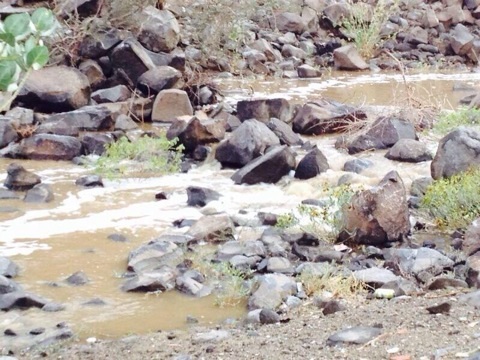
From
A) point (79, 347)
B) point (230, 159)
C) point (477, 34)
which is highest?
point (79, 347)

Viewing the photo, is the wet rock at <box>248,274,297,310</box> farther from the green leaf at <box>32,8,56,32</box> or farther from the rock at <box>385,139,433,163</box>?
the rock at <box>385,139,433,163</box>

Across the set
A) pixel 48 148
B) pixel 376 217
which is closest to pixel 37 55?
pixel 376 217

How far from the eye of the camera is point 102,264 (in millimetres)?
4660

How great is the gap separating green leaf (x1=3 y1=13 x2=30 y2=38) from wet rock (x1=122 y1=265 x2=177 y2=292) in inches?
71.7

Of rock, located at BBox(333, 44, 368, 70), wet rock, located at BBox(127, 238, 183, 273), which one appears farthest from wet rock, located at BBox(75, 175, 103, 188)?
rock, located at BBox(333, 44, 368, 70)

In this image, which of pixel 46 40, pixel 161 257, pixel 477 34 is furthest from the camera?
pixel 477 34

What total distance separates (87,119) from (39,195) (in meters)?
2.22

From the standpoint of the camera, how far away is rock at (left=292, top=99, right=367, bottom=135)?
328 inches

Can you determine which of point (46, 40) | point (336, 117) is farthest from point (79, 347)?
point (46, 40)

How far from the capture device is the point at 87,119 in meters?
8.04

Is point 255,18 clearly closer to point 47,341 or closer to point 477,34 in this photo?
point 477,34

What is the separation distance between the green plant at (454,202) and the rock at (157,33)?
532 centimetres

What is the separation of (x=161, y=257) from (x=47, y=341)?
1.09 meters

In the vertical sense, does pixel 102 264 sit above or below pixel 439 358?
below
